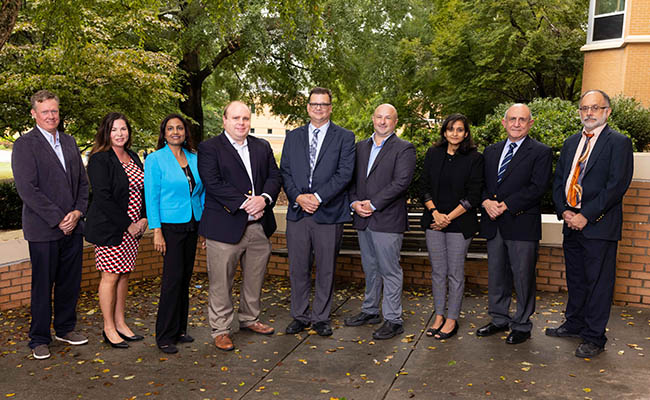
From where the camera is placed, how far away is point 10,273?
5.84 m

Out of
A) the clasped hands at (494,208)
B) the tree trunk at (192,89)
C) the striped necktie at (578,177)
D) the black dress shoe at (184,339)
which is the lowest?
the black dress shoe at (184,339)

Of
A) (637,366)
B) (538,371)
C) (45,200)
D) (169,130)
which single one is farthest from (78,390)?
(637,366)

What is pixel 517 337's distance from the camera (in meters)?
4.98

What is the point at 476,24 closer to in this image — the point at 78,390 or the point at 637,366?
the point at 637,366

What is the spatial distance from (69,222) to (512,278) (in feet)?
13.1

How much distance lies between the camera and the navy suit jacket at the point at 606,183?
4.62m

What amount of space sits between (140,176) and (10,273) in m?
2.12

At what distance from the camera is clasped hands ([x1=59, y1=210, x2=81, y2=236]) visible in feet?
15.4

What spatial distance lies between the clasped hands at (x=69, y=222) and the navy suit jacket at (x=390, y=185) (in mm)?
2548

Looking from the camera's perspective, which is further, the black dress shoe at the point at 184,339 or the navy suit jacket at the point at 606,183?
the black dress shoe at the point at 184,339

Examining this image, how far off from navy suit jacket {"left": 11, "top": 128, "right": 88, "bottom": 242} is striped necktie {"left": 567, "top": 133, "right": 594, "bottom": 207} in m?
4.26

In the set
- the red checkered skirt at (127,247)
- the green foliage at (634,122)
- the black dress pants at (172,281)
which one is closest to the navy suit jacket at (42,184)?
the red checkered skirt at (127,247)

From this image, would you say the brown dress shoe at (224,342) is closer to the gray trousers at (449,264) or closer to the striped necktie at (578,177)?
the gray trousers at (449,264)

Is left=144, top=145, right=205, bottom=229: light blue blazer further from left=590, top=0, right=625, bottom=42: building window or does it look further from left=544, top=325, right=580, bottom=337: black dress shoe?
left=590, top=0, right=625, bottom=42: building window
